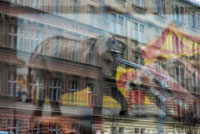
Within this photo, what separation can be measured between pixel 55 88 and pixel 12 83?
43 cm

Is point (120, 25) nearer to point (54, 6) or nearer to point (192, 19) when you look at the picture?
point (54, 6)

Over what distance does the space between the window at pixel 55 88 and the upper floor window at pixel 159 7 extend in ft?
4.69

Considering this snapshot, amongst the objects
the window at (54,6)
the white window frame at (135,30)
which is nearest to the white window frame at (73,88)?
the window at (54,6)

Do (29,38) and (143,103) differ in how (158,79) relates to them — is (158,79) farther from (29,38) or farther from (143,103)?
(29,38)

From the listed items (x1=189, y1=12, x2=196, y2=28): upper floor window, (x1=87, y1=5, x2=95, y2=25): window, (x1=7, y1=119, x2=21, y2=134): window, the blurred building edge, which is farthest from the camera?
(x1=189, y1=12, x2=196, y2=28): upper floor window

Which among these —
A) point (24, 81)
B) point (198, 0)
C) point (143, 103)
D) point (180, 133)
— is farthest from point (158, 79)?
point (24, 81)

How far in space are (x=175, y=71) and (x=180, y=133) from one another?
704mm

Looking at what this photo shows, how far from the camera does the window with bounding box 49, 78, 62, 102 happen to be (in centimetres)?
347

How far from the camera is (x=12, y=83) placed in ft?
10.5

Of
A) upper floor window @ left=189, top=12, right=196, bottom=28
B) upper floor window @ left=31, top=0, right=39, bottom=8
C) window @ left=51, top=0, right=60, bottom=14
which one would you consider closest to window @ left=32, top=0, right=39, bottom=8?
upper floor window @ left=31, top=0, right=39, bottom=8

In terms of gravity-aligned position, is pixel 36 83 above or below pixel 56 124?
above

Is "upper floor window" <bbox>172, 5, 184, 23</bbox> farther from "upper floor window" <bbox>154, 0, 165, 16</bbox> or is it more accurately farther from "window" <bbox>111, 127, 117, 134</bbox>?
"window" <bbox>111, 127, 117, 134</bbox>

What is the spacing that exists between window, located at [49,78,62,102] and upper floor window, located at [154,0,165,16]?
1.43m

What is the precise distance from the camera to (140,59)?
163 inches
